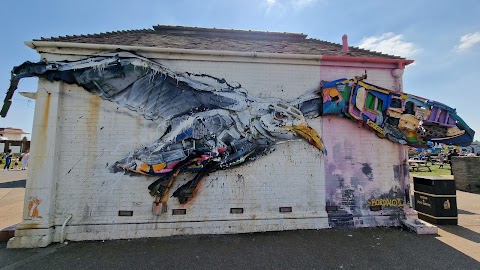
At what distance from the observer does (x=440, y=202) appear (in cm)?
688

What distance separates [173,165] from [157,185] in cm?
68

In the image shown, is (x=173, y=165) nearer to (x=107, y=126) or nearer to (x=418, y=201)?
(x=107, y=126)

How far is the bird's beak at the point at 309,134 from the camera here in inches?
257

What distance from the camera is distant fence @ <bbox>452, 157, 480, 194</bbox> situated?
11555 mm

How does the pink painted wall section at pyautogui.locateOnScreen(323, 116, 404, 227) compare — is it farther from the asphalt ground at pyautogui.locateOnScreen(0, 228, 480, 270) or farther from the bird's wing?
the bird's wing

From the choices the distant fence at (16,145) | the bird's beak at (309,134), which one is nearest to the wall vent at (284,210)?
the bird's beak at (309,134)

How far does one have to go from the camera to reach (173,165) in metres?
5.96

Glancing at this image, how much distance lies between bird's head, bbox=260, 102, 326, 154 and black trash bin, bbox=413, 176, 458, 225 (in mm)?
3739

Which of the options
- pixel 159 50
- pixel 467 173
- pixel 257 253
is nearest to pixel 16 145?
pixel 159 50

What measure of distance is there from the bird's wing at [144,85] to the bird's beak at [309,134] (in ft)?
5.90

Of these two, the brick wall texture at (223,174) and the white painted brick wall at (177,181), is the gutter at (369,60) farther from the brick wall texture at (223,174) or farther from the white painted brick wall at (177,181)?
the white painted brick wall at (177,181)

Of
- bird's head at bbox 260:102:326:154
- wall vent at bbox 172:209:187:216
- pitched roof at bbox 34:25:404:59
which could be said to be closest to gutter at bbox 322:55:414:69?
pitched roof at bbox 34:25:404:59

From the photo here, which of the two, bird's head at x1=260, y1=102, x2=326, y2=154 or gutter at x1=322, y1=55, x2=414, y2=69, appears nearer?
bird's head at x1=260, y1=102, x2=326, y2=154

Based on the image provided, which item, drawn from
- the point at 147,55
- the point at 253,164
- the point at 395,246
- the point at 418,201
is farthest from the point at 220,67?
the point at 418,201
